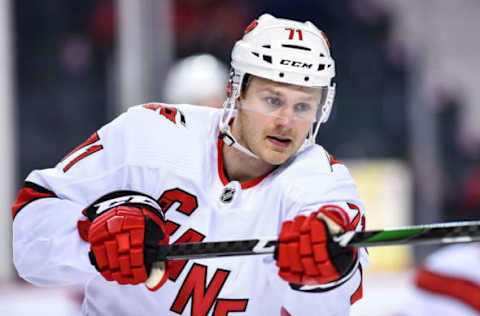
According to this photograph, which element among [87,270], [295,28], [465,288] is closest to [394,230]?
[295,28]

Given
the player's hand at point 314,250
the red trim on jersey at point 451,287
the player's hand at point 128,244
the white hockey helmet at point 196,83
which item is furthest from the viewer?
the white hockey helmet at point 196,83

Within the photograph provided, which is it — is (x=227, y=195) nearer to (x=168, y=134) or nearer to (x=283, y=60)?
(x=168, y=134)

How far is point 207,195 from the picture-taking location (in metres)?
1.93

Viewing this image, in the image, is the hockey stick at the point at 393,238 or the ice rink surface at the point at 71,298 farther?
the ice rink surface at the point at 71,298

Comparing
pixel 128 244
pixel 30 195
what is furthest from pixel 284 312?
pixel 30 195

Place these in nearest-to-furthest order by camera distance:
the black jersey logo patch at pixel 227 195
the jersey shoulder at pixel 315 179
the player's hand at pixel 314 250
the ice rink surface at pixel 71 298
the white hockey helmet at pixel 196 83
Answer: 1. the player's hand at pixel 314 250
2. the jersey shoulder at pixel 315 179
3. the black jersey logo patch at pixel 227 195
4. the white hockey helmet at pixel 196 83
5. the ice rink surface at pixel 71 298

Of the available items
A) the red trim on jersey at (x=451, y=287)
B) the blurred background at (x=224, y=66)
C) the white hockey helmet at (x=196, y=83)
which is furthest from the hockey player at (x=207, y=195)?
the blurred background at (x=224, y=66)

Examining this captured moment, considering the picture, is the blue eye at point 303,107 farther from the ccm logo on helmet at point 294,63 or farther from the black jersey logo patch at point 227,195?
the black jersey logo patch at point 227,195

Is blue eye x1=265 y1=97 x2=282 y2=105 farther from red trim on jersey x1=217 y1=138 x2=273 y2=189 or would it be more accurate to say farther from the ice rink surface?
the ice rink surface

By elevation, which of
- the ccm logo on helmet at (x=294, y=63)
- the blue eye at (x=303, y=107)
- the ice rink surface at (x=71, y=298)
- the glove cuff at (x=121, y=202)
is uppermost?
the ccm logo on helmet at (x=294, y=63)

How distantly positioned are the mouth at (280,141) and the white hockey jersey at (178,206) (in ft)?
0.20

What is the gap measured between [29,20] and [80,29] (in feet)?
1.39

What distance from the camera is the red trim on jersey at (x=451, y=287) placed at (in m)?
2.61

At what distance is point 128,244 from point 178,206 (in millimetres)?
281
